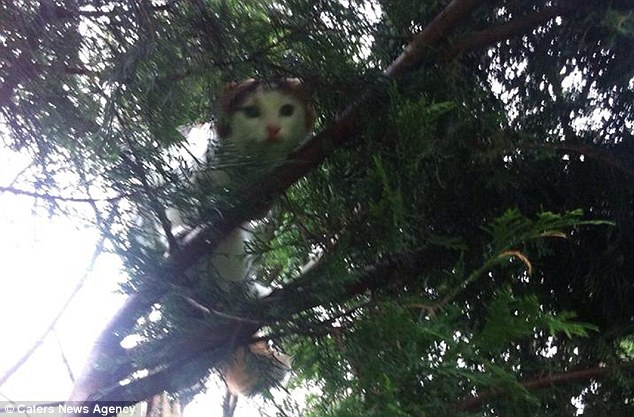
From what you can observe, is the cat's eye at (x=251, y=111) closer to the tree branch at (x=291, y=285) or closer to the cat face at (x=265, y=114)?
the cat face at (x=265, y=114)

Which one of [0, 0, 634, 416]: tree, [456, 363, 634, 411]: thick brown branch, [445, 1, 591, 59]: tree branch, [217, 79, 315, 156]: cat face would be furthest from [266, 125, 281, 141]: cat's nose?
[456, 363, 634, 411]: thick brown branch

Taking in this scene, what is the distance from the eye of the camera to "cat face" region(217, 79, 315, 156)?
98 centimetres

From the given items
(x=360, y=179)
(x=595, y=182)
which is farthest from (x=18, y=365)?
(x=595, y=182)

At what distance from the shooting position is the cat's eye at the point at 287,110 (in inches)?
40.3

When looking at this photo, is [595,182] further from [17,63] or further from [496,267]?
[17,63]

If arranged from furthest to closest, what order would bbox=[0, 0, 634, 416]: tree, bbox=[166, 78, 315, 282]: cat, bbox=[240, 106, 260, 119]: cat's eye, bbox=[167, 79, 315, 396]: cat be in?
bbox=[240, 106, 260, 119]: cat's eye < bbox=[166, 78, 315, 282]: cat < bbox=[167, 79, 315, 396]: cat < bbox=[0, 0, 634, 416]: tree

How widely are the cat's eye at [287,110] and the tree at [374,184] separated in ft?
0.40

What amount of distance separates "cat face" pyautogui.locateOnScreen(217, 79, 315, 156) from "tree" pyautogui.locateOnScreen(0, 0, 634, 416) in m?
0.08

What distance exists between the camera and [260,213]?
0.78 m

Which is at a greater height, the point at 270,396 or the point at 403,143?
the point at 403,143

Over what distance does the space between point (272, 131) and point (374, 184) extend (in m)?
0.32

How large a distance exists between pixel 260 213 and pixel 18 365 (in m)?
0.84

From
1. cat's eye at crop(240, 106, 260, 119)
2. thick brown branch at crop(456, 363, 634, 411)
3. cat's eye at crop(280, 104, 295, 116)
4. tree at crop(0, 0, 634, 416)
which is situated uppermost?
cat's eye at crop(240, 106, 260, 119)

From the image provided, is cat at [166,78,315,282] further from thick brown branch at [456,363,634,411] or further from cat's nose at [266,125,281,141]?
thick brown branch at [456,363,634,411]
